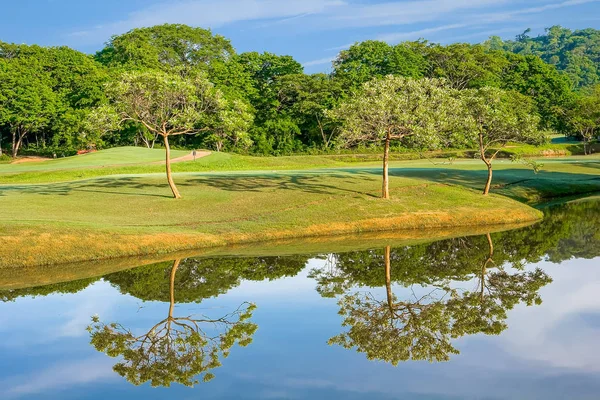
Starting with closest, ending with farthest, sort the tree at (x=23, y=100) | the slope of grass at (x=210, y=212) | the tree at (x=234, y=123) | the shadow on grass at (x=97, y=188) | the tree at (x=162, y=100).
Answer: the slope of grass at (x=210, y=212), the tree at (x=162, y=100), the tree at (x=234, y=123), the shadow on grass at (x=97, y=188), the tree at (x=23, y=100)

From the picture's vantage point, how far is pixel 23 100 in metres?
104

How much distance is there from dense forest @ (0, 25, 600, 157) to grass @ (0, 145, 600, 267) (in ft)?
123

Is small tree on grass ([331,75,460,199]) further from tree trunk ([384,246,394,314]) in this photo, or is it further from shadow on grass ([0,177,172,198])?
shadow on grass ([0,177,172,198])

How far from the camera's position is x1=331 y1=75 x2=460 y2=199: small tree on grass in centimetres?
4444

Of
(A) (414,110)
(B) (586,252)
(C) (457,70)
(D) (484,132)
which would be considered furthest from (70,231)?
(C) (457,70)

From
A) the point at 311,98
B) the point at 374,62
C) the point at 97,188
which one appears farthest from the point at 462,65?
the point at 97,188

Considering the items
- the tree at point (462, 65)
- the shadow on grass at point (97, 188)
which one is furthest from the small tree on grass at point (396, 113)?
the tree at point (462, 65)

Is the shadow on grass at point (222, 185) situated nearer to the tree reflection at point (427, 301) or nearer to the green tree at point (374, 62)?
the tree reflection at point (427, 301)

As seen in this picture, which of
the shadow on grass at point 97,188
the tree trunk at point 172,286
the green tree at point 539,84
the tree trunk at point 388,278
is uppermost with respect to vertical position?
the green tree at point 539,84

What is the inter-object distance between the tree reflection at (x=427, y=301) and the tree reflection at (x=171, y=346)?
3.46 meters

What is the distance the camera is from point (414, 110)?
45.6 m

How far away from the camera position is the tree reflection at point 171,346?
18172mm

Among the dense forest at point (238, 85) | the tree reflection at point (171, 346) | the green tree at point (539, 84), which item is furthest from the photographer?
the green tree at point (539, 84)

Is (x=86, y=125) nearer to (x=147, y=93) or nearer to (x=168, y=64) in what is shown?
(x=147, y=93)
